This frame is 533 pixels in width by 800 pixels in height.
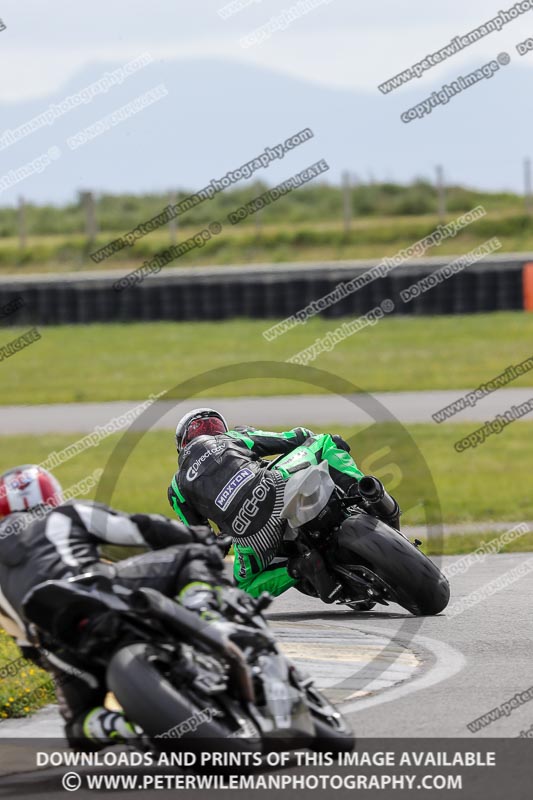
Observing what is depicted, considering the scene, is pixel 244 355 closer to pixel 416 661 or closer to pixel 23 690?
pixel 416 661

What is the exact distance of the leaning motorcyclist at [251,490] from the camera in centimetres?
881

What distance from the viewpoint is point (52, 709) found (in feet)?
24.5

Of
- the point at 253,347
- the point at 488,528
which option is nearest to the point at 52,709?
the point at 488,528

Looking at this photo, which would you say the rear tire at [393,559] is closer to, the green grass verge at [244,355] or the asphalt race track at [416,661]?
the asphalt race track at [416,661]

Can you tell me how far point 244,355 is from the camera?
2445cm

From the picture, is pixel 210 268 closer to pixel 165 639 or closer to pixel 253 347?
pixel 253 347

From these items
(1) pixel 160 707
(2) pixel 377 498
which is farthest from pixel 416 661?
(1) pixel 160 707

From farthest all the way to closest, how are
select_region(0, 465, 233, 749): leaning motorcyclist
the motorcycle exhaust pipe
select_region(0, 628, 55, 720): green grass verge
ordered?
1. the motorcycle exhaust pipe
2. select_region(0, 628, 55, 720): green grass verge
3. select_region(0, 465, 233, 749): leaning motorcyclist

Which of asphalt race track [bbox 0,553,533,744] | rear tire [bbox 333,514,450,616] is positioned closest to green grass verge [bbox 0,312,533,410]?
asphalt race track [bbox 0,553,533,744]

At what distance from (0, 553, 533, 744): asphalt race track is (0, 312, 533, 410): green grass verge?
11554 millimetres

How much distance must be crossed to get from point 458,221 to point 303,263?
4532 millimetres

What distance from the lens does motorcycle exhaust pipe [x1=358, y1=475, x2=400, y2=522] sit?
878 centimetres

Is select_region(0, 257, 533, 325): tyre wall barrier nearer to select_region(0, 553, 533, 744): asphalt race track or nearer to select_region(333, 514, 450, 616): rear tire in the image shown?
select_region(0, 553, 533, 744): asphalt race track

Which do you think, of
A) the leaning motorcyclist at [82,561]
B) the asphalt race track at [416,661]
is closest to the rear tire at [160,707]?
the leaning motorcyclist at [82,561]
